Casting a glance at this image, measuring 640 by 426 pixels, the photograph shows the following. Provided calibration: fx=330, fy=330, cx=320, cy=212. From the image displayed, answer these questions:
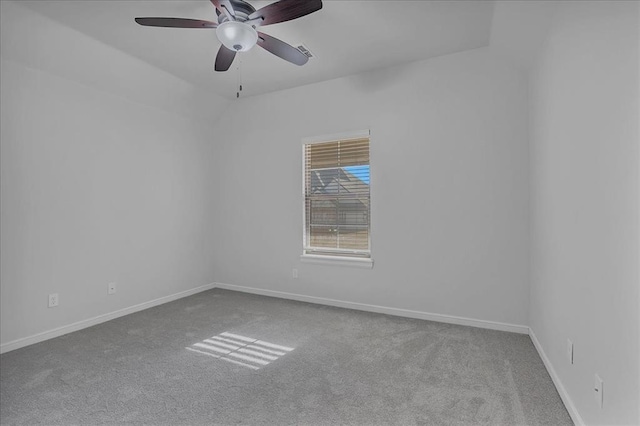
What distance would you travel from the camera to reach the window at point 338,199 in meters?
3.87

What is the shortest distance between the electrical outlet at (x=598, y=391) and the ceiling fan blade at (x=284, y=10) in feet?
8.01

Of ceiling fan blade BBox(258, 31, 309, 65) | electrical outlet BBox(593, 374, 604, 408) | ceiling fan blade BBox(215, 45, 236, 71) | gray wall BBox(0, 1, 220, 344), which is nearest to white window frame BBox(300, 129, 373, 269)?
ceiling fan blade BBox(258, 31, 309, 65)

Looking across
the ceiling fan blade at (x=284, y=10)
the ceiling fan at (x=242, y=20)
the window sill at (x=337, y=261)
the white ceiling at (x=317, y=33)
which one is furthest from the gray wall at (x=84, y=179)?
the ceiling fan blade at (x=284, y=10)

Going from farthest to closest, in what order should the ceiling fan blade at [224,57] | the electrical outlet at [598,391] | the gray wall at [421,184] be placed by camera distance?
1. the gray wall at [421,184]
2. the ceiling fan blade at [224,57]
3. the electrical outlet at [598,391]

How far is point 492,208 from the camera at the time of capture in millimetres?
3164

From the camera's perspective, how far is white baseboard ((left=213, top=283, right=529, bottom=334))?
313 centimetres

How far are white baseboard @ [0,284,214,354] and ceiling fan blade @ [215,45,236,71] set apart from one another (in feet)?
9.35

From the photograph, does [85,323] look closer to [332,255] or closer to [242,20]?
[332,255]

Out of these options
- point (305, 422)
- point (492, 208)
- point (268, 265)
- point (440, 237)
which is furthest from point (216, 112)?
point (305, 422)

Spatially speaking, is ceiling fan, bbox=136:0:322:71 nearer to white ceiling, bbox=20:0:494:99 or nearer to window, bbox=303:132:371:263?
white ceiling, bbox=20:0:494:99

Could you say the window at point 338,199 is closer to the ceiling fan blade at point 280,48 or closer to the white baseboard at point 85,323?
the ceiling fan blade at point 280,48

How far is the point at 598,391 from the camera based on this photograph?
1521mm

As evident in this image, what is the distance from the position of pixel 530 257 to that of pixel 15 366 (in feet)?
14.2

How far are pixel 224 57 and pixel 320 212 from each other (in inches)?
83.0
